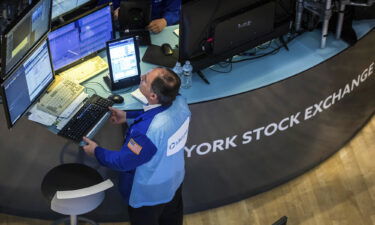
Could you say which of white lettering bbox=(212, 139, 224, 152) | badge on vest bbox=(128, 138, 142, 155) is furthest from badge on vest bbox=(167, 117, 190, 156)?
white lettering bbox=(212, 139, 224, 152)

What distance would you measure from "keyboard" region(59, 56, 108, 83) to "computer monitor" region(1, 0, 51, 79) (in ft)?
1.30

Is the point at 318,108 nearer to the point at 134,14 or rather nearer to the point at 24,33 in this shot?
the point at 134,14

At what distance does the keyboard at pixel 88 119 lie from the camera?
3727mm

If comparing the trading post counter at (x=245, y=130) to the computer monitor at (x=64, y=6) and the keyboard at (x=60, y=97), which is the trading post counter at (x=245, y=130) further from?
the computer monitor at (x=64, y=6)

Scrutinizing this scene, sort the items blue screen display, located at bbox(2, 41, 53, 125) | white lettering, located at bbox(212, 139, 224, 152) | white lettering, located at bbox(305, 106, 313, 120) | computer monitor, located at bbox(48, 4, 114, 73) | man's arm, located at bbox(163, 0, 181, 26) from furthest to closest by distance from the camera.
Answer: man's arm, located at bbox(163, 0, 181, 26) < white lettering, located at bbox(305, 106, 313, 120) < white lettering, located at bbox(212, 139, 224, 152) < computer monitor, located at bbox(48, 4, 114, 73) < blue screen display, located at bbox(2, 41, 53, 125)

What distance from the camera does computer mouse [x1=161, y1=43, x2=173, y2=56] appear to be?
14.1 feet

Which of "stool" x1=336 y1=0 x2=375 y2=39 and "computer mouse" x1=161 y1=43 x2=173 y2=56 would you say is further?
"computer mouse" x1=161 y1=43 x2=173 y2=56

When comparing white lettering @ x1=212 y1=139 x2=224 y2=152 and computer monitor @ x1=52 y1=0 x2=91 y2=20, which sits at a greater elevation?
computer monitor @ x1=52 y1=0 x2=91 y2=20

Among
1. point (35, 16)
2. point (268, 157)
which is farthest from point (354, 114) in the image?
point (35, 16)

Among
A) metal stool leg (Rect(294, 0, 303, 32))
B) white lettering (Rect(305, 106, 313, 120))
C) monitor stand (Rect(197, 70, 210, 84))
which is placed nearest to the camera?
monitor stand (Rect(197, 70, 210, 84))

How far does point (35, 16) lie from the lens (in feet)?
12.1

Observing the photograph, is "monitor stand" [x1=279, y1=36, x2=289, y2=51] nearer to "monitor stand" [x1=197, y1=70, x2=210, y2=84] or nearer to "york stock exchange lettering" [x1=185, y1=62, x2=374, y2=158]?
"york stock exchange lettering" [x1=185, y1=62, x2=374, y2=158]

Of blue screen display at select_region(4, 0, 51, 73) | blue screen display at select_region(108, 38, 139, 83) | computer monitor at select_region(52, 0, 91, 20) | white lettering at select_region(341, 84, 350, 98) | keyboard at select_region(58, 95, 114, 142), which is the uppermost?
blue screen display at select_region(4, 0, 51, 73)

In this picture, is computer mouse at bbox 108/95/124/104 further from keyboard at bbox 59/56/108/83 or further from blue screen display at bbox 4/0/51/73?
blue screen display at bbox 4/0/51/73
